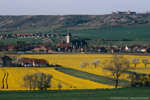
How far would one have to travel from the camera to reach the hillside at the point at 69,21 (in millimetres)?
150000

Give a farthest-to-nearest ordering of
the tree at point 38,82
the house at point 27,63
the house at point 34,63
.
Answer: the house at point 27,63 < the house at point 34,63 < the tree at point 38,82

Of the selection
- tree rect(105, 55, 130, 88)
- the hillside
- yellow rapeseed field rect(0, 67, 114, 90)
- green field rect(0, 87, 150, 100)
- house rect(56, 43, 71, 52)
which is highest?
the hillside

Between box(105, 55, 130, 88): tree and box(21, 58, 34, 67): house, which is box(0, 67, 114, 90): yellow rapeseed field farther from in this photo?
box(21, 58, 34, 67): house

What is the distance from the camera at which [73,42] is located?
83875mm

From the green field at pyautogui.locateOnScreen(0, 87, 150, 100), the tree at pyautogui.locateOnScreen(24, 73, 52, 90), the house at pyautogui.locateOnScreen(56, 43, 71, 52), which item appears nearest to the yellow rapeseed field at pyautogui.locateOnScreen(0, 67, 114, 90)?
the tree at pyautogui.locateOnScreen(24, 73, 52, 90)

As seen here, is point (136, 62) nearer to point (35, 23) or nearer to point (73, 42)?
point (73, 42)

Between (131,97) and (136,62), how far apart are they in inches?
927

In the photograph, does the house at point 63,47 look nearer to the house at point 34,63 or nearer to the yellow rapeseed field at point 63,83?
the house at point 34,63

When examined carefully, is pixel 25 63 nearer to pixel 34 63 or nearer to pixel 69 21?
pixel 34 63

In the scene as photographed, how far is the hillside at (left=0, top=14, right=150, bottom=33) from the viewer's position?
150 m

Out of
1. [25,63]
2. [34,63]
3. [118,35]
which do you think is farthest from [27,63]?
[118,35]

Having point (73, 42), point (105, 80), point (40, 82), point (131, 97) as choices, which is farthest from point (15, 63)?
point (73, 42)

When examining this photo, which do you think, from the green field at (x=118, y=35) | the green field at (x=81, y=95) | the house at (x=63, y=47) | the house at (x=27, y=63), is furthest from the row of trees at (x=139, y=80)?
the green field at (x=118, y=35)

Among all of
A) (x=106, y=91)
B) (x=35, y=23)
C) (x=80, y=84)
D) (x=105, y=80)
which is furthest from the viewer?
(x=35, y=23)
